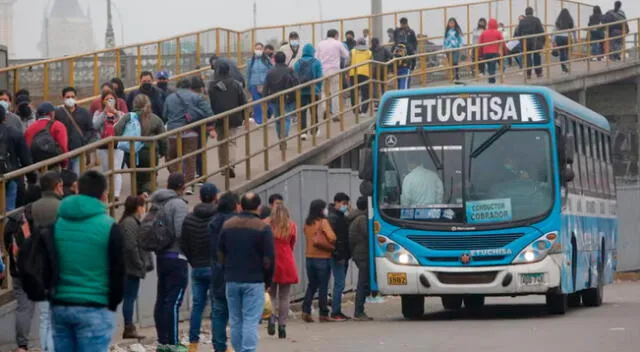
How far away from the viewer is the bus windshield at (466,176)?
19.7m

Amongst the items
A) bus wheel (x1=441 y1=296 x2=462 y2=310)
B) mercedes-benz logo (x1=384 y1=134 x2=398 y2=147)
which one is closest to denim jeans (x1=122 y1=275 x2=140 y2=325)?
mercedes-benz logo (x1=384 y1=134 x2=398 y2=147)

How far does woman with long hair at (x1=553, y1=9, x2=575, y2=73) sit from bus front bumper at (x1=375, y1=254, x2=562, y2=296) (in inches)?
699

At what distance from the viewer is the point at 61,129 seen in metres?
→ 18.5

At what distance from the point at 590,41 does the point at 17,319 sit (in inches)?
1049

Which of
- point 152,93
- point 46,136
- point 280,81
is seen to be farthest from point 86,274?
point 280,81

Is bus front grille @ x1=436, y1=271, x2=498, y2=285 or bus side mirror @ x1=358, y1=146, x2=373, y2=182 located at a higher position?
bus side mirror @ x1=358, y1=146, x2=373, y2=182

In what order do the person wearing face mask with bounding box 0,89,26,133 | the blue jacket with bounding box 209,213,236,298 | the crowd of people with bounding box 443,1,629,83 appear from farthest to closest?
1. the crowd of people with bounding box 443,1,629,83
2. the person wearing face mask with bounding box 0,89,26,133
3. the blue jacket with bounding box 209,213,236,298

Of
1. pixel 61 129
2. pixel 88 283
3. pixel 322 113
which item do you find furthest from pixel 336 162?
pixel 88 283

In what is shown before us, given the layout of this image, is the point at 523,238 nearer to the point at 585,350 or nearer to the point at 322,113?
the point at 585,350

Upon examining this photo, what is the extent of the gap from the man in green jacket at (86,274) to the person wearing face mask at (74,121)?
9792 millimetres

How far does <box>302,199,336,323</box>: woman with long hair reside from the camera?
20.0 metres

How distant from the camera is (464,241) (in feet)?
64.3

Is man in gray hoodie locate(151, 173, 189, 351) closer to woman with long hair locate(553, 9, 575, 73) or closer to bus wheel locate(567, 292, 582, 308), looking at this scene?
bus wheel locate(567, 292, 582, 308)

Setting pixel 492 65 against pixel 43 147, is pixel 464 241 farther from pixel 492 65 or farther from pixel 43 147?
pixel 492 65
